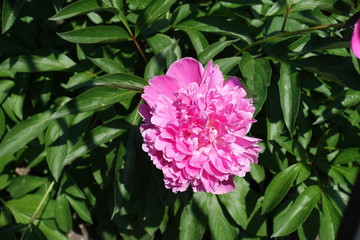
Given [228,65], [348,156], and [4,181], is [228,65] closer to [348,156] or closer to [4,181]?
[348,156]

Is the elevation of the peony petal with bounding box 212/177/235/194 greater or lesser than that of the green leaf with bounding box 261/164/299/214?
greater

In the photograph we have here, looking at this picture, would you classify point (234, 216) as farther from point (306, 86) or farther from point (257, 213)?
point (306, 86)

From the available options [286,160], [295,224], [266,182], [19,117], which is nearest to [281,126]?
[286,160]

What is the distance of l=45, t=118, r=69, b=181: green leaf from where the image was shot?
176 cm

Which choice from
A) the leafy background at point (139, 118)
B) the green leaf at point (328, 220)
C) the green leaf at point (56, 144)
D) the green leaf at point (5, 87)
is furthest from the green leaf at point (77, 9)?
the green leaf at point (328, 220)

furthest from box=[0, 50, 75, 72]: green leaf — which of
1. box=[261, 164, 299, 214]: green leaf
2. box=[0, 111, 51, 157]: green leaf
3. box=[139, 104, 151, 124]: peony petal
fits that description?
box=[261, 164, 299, 214]: green leaf

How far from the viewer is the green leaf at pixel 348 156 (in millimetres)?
1733

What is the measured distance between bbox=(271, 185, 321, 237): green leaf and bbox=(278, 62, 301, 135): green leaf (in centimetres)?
30

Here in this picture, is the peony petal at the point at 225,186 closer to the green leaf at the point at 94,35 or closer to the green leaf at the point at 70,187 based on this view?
the green leaf at the point at 94,35

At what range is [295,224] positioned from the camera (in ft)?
5.32

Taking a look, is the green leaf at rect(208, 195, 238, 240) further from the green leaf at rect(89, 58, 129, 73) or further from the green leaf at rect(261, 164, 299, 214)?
the green leaf at rect(89, 58, 129, 73)

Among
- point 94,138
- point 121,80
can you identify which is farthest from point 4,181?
point 121,80

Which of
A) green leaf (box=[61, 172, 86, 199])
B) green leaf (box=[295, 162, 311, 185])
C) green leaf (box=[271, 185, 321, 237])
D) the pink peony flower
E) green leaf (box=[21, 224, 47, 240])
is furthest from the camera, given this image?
green leaf (box=[61, 172, 86, 199])

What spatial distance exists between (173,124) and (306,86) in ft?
2.83
